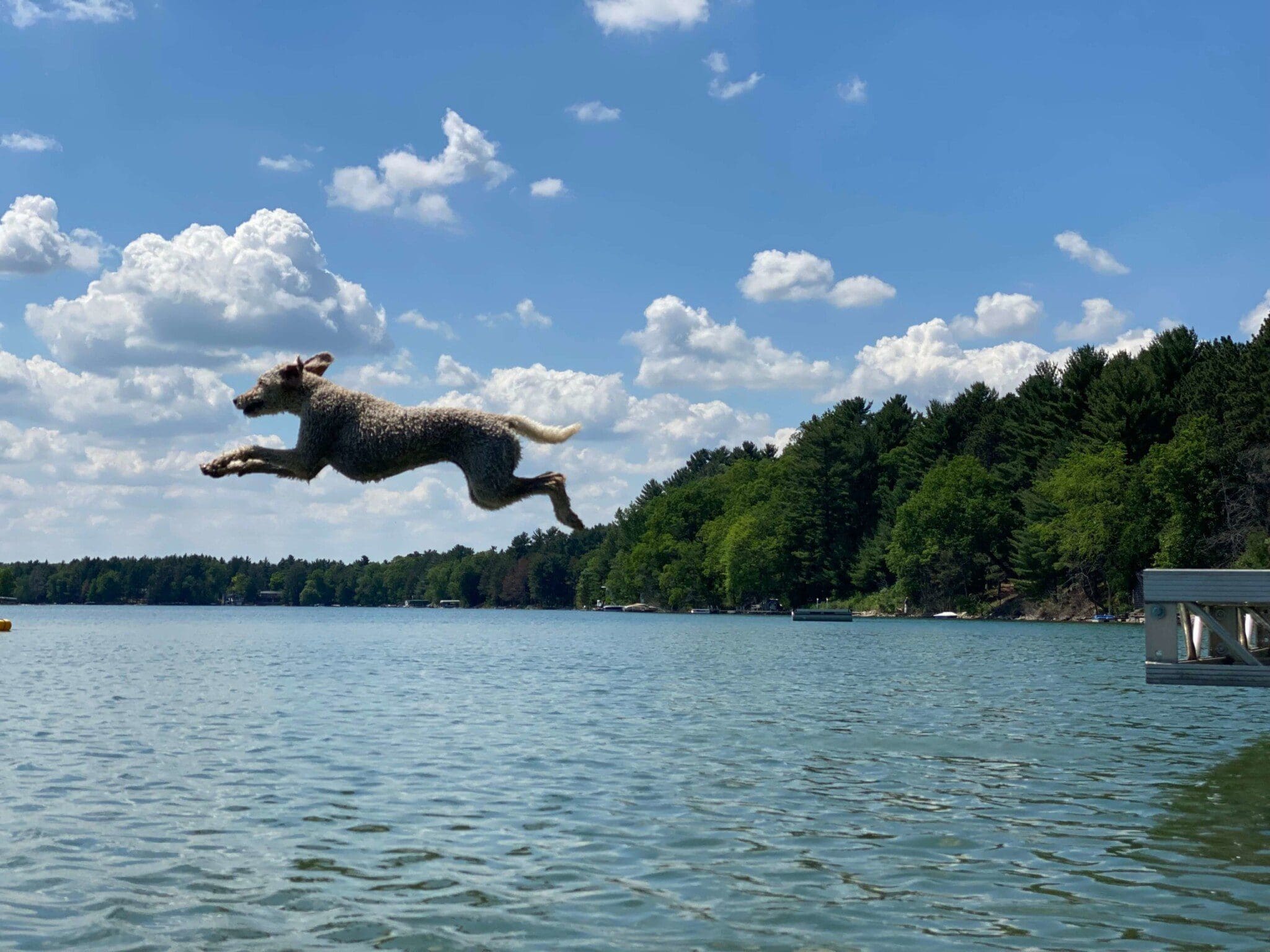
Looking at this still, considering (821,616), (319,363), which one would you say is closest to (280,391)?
(319,363)

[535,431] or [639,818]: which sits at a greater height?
[535,431]

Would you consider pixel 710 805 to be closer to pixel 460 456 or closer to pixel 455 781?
pixel 455 781

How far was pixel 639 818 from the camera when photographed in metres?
16.7

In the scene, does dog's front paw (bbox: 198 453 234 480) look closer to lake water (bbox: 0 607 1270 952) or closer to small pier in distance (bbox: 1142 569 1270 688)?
lake water (bbox: 0 607 1270 952)

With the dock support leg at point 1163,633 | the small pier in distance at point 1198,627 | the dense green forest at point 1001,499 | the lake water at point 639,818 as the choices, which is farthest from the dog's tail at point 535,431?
the dense green forest at point 1001,499

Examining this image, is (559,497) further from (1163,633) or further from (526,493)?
(1163,633)

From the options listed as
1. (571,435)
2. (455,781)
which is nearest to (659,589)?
(455,781)

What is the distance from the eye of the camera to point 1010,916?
1198 cm

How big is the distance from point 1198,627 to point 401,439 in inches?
747

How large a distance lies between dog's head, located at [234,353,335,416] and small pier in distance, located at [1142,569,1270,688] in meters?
15.7

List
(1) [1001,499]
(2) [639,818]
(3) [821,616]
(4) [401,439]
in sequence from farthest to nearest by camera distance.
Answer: (3) [821,616] → (1) [1001,499] → (2) [639,818] → (4) [401,439]

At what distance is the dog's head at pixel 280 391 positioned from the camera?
480 cm

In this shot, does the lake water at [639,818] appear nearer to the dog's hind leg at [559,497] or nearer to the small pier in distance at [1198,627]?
the small pier in distance at [1198,627]

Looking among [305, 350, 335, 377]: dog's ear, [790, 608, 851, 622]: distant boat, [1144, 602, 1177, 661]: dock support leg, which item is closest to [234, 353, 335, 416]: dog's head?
[305, 350, 335, 377]: dog's ear
